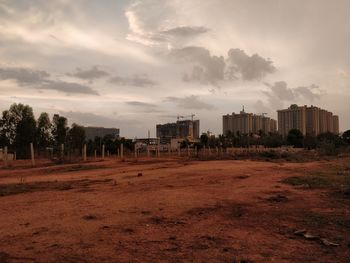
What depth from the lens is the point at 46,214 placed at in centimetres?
728

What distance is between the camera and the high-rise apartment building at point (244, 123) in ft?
443

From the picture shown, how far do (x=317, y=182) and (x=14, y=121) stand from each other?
44217mm

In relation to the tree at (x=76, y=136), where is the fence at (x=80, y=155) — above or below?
below

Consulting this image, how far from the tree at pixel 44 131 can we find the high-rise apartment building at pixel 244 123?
8530cm

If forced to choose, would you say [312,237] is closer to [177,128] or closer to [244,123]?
[177,128]

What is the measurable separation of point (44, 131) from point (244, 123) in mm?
92773

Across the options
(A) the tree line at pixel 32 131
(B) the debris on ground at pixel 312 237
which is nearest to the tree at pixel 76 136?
(A) the tree line at pixel 32 131

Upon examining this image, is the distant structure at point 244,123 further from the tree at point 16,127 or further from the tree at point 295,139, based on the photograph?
the tree at point 16,127

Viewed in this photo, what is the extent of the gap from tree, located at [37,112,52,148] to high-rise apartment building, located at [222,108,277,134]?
8530 centimetres

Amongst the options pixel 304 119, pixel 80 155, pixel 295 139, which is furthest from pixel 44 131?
pixel 304 119

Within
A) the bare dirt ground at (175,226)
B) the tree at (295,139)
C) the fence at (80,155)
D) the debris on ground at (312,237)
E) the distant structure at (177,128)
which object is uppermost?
the distant structure at (177,128)

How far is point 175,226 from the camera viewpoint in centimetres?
631

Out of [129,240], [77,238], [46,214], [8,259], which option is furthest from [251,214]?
[8,259]

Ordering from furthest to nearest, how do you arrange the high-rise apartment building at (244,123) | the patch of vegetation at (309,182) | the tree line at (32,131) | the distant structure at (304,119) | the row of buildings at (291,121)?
1. the high-rise apartment building at (244,123)
2. the row of buildings at (291,121)
3. the distant structure at (304,119)
4. the tree line at (32,131)
5. the patch of vegetation at (309,182)
